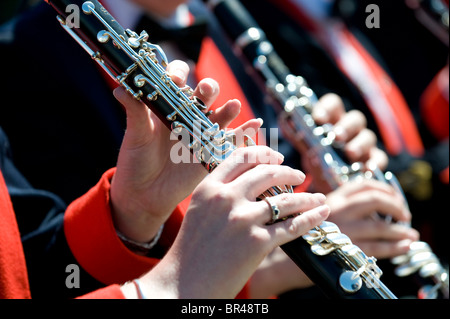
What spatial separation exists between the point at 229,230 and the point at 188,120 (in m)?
0.13

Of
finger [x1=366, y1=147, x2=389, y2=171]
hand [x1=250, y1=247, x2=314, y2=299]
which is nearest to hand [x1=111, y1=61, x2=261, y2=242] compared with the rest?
hand [x1=250, y1=247, x2=314, y2=299]

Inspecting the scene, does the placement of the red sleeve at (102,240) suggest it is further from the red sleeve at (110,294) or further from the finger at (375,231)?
the finger at (375,231)

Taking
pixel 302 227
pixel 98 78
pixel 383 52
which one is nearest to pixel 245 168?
pixel 302 227

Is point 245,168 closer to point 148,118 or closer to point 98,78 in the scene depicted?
point 148,118

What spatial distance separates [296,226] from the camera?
1.64 feet

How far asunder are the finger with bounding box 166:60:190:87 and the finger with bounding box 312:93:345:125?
418 millimetres

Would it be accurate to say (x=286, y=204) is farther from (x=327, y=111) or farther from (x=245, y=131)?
(x=327, y=111)

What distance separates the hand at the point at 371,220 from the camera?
0.82 meters

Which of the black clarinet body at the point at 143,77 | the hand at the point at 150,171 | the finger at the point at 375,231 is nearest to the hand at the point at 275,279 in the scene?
the finger at the point at 375,231

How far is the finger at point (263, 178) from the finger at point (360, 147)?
0.44m

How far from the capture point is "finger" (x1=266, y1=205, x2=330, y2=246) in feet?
1.63

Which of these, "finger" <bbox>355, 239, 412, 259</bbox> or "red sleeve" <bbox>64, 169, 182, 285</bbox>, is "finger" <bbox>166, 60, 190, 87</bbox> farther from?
"finger" <bbox>355, 239, 412, 259</bbox>

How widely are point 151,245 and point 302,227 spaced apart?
255mm

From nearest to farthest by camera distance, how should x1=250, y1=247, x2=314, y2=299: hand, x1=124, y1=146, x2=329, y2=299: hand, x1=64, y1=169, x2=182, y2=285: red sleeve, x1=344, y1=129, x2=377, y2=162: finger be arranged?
x1=124, y1=146, x2=329, y2=299: hand < x1=64, y1=169, x2=182, y2=285: red sleeve < x1=250, y1=247, x2=314, y2=299: hand < x1=344, y1=129, x2=377, y2=162: finger
